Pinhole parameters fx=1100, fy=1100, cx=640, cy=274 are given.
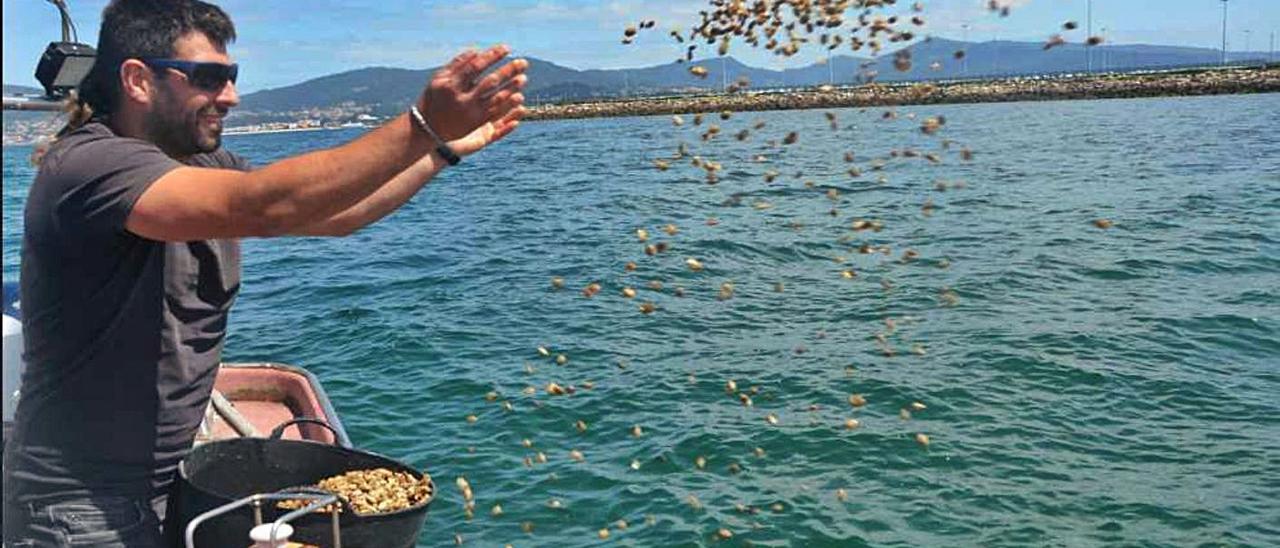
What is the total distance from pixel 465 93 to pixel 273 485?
1.84 meters

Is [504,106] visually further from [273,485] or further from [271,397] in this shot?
[271,397]

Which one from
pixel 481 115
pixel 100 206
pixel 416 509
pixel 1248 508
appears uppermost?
pixel 481 115

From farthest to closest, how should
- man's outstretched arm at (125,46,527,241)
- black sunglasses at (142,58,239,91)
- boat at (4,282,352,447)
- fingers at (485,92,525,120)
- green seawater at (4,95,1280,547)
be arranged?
green seawater at (4,95,1280,547) < boat at (4,282,352,447) < black sunglasses at (142,58,239,91) < fingers at (485,92,525,120) < man's outstretched arm at (125,46,527,241)

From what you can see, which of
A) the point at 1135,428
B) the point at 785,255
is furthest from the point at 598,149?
the point at 1135,428

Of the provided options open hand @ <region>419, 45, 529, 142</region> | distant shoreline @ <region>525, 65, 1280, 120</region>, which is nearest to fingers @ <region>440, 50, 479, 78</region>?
open hand @ <region>419, 45, 529, 142</region>

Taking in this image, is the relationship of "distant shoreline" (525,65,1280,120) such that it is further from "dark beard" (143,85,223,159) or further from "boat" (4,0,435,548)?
"dark beard" (143,85,223,159)

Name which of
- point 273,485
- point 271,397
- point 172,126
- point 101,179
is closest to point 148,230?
point 101,179

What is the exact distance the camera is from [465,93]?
2152 mm

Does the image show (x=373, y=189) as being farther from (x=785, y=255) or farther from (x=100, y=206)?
(x=785, y=255)

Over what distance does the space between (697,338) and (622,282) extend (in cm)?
415

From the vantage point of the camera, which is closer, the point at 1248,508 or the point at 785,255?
the point at 1248,508

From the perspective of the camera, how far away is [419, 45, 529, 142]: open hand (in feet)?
7.03

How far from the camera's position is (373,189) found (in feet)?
7.02

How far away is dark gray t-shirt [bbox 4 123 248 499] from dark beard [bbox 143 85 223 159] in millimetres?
111
